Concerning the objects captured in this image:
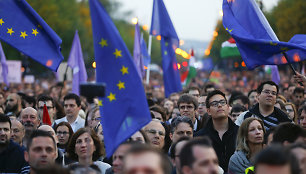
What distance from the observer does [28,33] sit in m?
9.99

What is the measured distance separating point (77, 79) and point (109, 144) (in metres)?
10.2

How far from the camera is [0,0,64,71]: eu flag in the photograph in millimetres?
9828

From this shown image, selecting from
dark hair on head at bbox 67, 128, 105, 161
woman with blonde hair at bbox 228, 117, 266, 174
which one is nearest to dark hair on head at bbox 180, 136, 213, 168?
woman with blonde hair at bbox 228, 117, 266, 174

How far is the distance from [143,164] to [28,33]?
5.44 m

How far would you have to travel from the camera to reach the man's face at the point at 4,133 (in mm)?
8828

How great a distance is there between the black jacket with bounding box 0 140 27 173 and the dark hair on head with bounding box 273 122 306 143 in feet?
11.0

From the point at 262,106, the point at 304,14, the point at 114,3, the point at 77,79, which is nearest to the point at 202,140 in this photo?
the point at 262,106

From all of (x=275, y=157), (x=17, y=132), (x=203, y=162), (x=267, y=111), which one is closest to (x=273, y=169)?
(x=275, y=157)

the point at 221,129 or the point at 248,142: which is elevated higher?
the point at 221,129

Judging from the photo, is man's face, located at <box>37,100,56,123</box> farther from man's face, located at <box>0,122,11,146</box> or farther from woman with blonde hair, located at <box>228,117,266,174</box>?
woman with blonde hair, located at <box>228,117,266,174</box>

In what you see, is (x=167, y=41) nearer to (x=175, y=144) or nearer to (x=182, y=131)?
(x=182, y=131)

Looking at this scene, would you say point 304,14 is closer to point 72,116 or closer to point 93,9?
point 72,116

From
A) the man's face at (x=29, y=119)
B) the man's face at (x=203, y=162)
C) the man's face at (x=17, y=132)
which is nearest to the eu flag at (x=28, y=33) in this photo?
the man's face at (x=17, y=132)

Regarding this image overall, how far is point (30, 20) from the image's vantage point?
33.0ft
